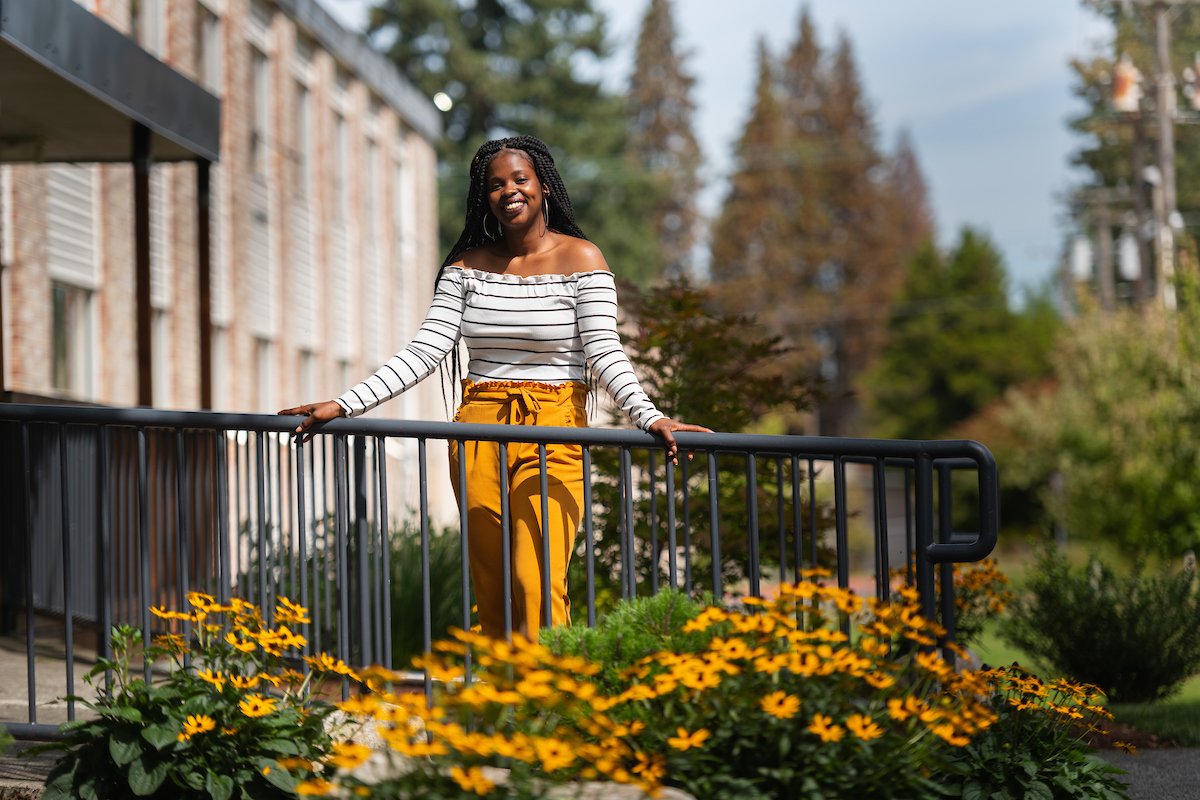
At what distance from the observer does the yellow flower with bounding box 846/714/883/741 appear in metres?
3.88

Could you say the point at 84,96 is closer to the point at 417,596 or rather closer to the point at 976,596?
the point at 417,596

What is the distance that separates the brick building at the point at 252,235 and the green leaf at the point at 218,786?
746 centimetres

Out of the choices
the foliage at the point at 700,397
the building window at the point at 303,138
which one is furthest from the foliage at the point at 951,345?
the foliage at the point at 700,397

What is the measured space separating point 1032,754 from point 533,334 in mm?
1927

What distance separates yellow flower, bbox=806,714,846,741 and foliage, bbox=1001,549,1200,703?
235 inches

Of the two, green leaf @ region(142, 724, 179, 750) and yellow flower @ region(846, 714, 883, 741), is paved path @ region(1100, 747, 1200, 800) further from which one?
green leaf @ region(142, 724, 179, 750)

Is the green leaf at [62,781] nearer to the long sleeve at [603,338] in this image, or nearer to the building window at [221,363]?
the long sleeve at [603,338]

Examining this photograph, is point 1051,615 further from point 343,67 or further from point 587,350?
point 343,67

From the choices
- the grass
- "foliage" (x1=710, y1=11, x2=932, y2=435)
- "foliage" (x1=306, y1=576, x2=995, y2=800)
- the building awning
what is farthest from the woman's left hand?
"foliage" (x1=710, y1=11, x2=932, y2=435)

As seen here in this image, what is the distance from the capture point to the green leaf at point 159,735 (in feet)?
14.7

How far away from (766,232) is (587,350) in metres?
66.1

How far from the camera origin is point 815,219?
2825 inches

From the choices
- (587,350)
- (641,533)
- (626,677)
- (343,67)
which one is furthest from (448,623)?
(343,67)

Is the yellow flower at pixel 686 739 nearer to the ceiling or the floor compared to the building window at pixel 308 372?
nearer to the floor
